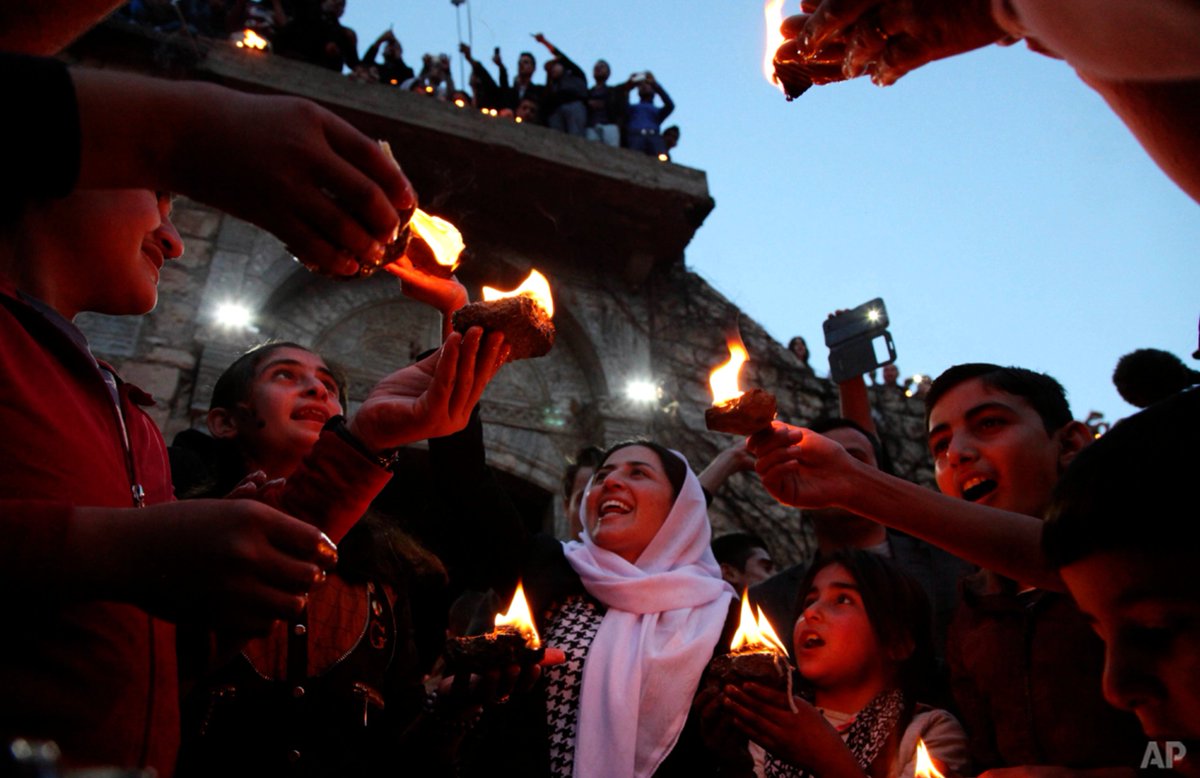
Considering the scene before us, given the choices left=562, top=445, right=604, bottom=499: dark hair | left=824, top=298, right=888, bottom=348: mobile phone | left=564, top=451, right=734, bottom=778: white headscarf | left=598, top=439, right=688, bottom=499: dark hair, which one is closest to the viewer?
left=564, top=451, right=734, bottom=778: white headscarf

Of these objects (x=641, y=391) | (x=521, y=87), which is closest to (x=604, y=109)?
(x=521, y=87)

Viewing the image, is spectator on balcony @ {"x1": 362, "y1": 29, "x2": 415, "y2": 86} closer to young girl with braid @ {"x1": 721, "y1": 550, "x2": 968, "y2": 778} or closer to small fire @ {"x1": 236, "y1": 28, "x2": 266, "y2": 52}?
small fire @ {"x1": 236, "y1": 28, "x2": 266, "y2": 52}

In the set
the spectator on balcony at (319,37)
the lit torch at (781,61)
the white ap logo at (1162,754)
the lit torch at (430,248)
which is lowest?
the white ap logo at (1162,754)

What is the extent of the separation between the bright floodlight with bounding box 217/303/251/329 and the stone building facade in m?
0.07

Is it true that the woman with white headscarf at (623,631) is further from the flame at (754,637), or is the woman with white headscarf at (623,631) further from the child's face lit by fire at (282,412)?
the child's face lit by fire at (282,412)

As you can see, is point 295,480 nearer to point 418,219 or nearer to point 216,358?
point 418,219

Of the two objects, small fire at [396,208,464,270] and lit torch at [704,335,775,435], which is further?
lit torch at [704,335,775,435]

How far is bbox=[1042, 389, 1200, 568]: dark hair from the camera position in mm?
1275

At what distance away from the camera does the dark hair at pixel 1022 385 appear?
2768 millimetres

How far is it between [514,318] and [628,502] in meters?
1.41

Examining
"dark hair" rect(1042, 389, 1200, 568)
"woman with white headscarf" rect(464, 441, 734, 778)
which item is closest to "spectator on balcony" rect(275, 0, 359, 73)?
"woman with white headscarf" rect(464, 441, 734, 778)

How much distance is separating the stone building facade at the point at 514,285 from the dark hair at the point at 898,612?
4.58 meters

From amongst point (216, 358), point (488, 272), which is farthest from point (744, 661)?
point (488, 272)

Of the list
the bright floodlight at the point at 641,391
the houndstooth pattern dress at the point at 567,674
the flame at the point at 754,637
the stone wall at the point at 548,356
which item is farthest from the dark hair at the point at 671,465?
the bright floodlight at the point at 641,391
